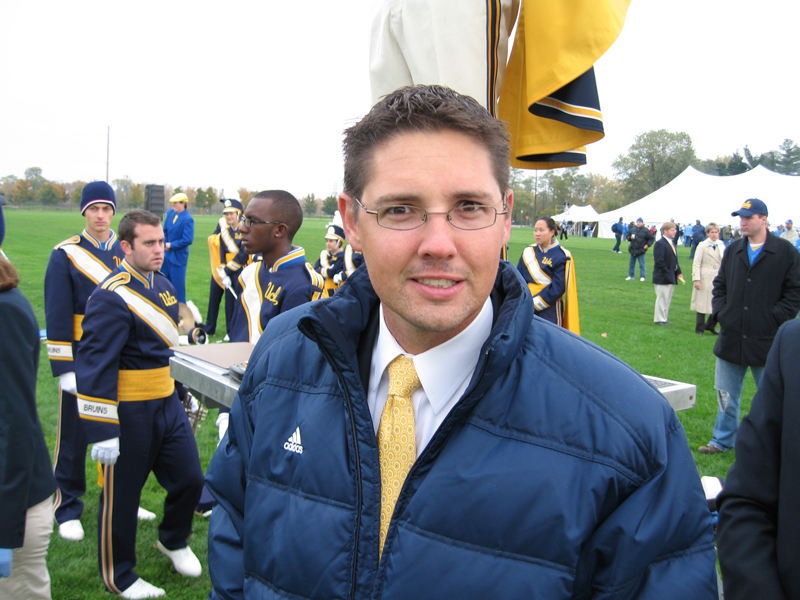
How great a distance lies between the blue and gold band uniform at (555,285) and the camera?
8.05m

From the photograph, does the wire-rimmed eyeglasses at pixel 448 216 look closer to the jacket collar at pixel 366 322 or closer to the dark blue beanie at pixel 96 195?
the jacket collar at pixel 366 322

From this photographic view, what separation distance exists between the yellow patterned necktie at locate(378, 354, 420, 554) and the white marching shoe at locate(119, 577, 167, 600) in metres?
3.17

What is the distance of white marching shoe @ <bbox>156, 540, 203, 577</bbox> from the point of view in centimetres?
412

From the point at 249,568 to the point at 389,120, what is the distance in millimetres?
1247

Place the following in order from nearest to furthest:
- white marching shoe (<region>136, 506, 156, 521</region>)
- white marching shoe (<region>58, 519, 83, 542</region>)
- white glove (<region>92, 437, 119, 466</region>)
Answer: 1. white glove (<region>92, 437, 119, 466</region>)
2. white marching shoe (<region>58, 519, 83, 542</region>)
3. white marching shoe (<region>136, 506, 156, 521</region>)

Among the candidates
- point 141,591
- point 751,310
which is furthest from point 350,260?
point 141,591

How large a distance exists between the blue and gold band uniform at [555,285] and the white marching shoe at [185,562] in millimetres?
5363

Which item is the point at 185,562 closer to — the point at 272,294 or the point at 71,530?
the point at 71,530

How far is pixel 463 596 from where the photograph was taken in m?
1.26

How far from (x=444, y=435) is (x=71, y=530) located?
437 centimetres

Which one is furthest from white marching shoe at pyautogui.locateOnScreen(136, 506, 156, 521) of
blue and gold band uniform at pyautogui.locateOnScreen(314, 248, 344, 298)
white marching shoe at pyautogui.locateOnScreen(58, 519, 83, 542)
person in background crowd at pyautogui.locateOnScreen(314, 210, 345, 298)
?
person in background crowd at pyautogui.locateOnScreen(314, 210, 345, 298)

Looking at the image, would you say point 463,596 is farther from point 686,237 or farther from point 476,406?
point 686,237

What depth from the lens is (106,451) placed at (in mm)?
3537

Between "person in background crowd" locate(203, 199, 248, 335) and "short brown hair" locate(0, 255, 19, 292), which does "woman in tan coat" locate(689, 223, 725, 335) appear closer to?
"person in background crowd" locate(203, 199, 248, 335)
